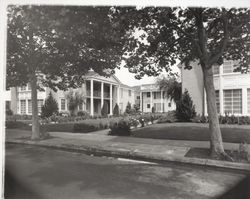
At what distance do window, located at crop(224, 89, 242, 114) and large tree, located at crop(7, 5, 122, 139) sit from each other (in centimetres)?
1079

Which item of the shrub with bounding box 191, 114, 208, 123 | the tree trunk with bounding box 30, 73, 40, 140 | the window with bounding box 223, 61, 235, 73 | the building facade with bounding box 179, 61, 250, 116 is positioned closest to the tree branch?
the tree trunk with bounding box 30, 73, 40, 140

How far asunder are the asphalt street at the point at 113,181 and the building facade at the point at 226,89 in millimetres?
11663

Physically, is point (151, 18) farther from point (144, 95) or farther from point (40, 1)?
point (144, 95)

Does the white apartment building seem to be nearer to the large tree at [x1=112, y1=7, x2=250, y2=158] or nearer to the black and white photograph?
the black and white photograph

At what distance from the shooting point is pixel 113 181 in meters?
4.80

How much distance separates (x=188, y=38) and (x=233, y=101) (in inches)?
391

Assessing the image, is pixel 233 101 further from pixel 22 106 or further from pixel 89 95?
pixel 22 106

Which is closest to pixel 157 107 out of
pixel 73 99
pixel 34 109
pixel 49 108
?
pixel 73 99

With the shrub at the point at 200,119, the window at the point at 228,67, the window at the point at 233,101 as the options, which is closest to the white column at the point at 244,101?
the window at the point at 233,101

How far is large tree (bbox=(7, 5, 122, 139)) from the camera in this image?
226 inches

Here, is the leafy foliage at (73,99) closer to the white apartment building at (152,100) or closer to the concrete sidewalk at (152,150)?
Result: the concrete sidewalk at (152,150)

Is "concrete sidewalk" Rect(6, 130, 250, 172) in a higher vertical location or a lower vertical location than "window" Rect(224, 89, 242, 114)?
lower

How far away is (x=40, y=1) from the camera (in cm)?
367

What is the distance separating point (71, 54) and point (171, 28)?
14.5ft
